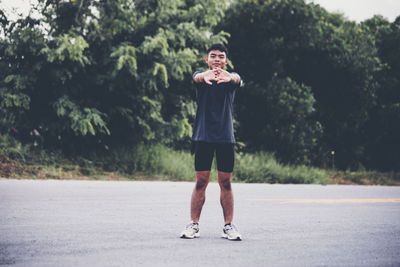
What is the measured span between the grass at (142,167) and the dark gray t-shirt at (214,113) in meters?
9.26

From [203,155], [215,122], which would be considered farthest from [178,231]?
[215,122]

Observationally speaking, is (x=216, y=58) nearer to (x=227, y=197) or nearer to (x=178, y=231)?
(x=227, y=197)

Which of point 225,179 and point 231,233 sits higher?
point 225,179

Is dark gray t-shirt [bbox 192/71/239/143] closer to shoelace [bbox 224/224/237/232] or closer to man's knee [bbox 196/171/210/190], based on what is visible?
man's knee [bbox 196/171/210/190]

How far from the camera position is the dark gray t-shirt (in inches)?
182

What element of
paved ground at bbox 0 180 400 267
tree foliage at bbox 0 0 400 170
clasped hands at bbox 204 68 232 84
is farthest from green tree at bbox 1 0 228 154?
clasped hands at bbox 204 68 232 84

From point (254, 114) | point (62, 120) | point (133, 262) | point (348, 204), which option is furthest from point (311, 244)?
point (254, 114)

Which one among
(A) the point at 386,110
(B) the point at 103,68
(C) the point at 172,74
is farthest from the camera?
(A) the point at 386,110

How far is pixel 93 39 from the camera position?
47.7ft

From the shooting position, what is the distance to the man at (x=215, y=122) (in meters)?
4.62

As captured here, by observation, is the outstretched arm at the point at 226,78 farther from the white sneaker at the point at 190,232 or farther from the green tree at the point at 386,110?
the green tree at the point at 386,110

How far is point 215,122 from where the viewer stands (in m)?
4.62

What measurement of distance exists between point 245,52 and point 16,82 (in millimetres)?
9883

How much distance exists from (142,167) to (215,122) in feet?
34.0
